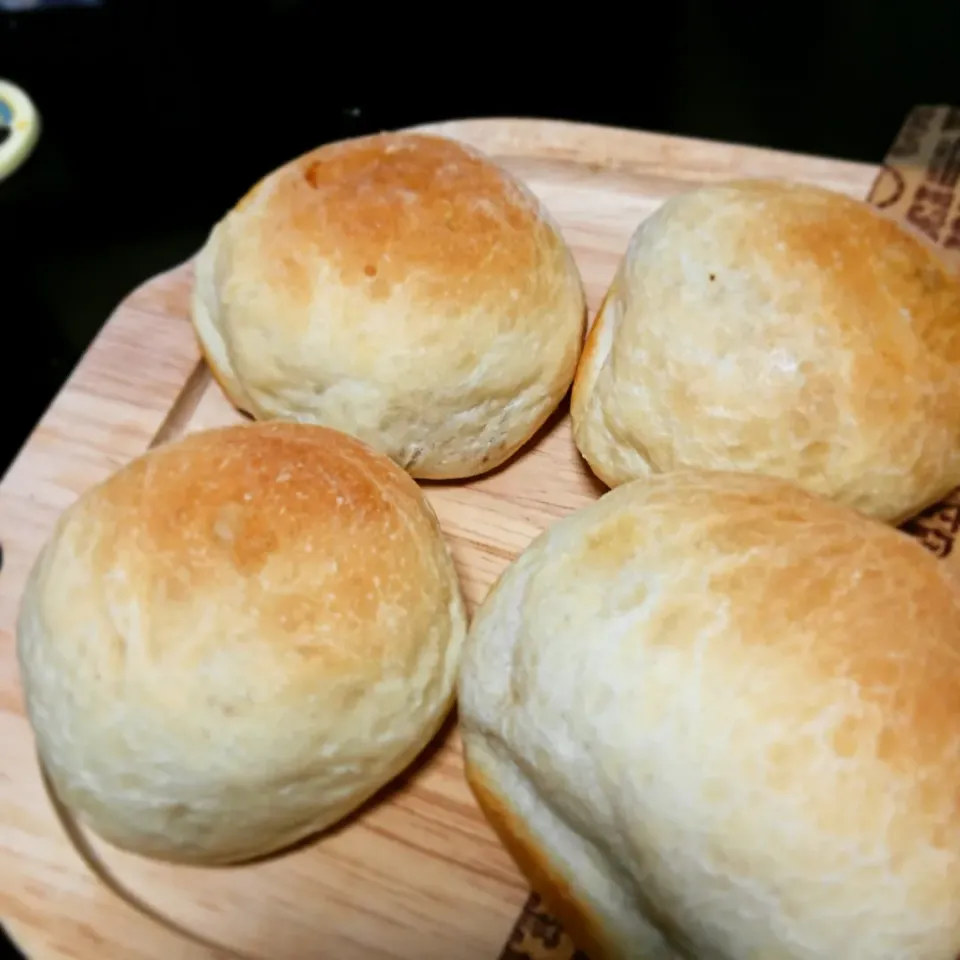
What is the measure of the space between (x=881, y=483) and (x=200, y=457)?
0.68 meters

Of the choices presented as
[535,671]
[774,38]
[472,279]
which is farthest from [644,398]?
[774,38]

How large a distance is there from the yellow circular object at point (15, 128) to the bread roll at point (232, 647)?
102 cm

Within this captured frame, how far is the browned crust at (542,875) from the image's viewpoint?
88cm

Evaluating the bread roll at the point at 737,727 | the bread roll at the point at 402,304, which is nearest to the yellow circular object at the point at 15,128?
the bread roll at the point at 402,304

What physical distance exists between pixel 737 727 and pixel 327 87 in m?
1.62

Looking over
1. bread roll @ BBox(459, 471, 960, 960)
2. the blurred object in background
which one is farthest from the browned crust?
the blurred object in background

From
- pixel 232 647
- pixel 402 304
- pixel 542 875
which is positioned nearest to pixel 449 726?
pixel 542 875

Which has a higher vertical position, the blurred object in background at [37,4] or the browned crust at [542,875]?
the blurred object in background at [37,4]

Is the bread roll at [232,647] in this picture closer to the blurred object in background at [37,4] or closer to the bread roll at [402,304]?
the bread roll at [402,304]

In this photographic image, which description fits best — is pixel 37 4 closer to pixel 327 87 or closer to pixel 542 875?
pixel 327 87

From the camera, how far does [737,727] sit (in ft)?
2.44

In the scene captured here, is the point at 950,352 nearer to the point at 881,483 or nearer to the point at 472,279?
the point at 881,483

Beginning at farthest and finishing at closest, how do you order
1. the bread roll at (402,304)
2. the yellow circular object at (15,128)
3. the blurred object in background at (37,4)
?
1. the blurred object in background at (37,4)
2. the yellow circular object at (15,128)
3. the bread roll at (402,304)

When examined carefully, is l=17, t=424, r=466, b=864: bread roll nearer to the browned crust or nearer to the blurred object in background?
the browned crust
